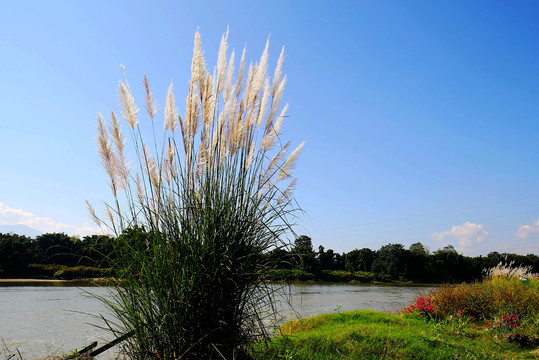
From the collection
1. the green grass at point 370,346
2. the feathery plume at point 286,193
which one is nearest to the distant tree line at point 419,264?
the green grass at point 370,346

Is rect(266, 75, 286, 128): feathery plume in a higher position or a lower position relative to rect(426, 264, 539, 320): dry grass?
higher

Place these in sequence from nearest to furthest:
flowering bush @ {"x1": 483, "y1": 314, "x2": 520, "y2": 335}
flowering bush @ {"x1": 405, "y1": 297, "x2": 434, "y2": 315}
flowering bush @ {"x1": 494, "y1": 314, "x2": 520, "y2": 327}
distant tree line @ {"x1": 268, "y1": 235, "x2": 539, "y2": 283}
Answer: flowering bush @ {"x1": 483, "y1": 314, "x2": 520, "y2": 335} → flowering bush @ {"x1": 494, "y1": 314, "x2": 520, "y2": 327} → flowering bush @ {"x1": 405, "y1": 297, "x2": 434, "y2": 315} → distant tree line @ {"x1": 268, "y1": 235, "x2": 539, "y2": 283}

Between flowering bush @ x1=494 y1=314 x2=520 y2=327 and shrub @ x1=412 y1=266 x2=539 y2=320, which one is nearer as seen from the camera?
flowering bush @ x1=494 y1=314 x2=520 y2=327

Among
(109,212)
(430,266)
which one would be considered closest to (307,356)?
(109,212)

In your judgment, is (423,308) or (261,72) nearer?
(261,72)

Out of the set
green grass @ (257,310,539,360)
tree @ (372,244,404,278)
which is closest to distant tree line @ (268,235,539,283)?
tree @ (372,244,404,278)

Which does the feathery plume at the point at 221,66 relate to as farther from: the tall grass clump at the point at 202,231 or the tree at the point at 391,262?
the tree at the point at 391,262

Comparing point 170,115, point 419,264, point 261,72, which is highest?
point 261,72

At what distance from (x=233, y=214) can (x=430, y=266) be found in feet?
143

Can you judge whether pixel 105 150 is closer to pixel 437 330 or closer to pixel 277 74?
pixel 277 74

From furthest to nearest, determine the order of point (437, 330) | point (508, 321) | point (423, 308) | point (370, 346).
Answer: point (423, 308), point (508, 321), point (437, 330), point (370, 346)

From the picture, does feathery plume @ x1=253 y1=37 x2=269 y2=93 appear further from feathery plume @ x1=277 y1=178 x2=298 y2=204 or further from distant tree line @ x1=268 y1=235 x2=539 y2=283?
distant tree line @ x1=268 y1=235 x2=539 y2=283

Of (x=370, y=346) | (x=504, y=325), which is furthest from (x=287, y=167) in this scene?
(x=504, y=325)

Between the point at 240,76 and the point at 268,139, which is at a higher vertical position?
the point at 240,76
